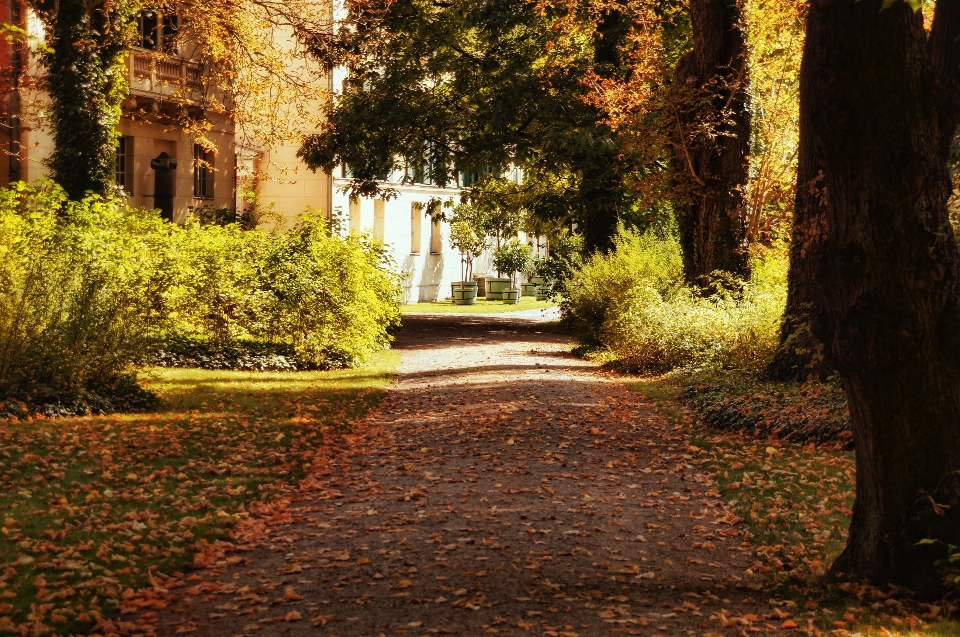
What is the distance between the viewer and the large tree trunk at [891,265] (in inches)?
215

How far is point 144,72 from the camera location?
25891mm

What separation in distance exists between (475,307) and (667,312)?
2404cm

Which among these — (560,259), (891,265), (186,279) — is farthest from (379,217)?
(891,265)

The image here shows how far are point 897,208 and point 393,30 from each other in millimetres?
22454

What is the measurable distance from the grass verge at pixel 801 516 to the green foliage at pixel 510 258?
35.0 m

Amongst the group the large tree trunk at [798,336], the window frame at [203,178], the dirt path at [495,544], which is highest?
the window frame at [203,178]

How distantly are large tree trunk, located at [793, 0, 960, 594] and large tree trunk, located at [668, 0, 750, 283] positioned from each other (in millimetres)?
13286

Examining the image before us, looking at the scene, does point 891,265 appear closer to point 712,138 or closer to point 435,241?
point 712,138

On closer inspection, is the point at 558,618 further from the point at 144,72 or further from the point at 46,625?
the point at 144,72

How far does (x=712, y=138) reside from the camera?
1891 cm

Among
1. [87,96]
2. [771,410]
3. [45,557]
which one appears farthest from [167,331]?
[45,557]

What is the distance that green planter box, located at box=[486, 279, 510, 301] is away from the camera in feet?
157

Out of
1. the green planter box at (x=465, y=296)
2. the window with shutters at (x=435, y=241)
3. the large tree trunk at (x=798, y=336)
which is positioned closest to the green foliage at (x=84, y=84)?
the large tree trunk at (x=798, y=336)

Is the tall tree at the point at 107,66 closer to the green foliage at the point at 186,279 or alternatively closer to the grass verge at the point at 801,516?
the green foliage at the point at 186,279
